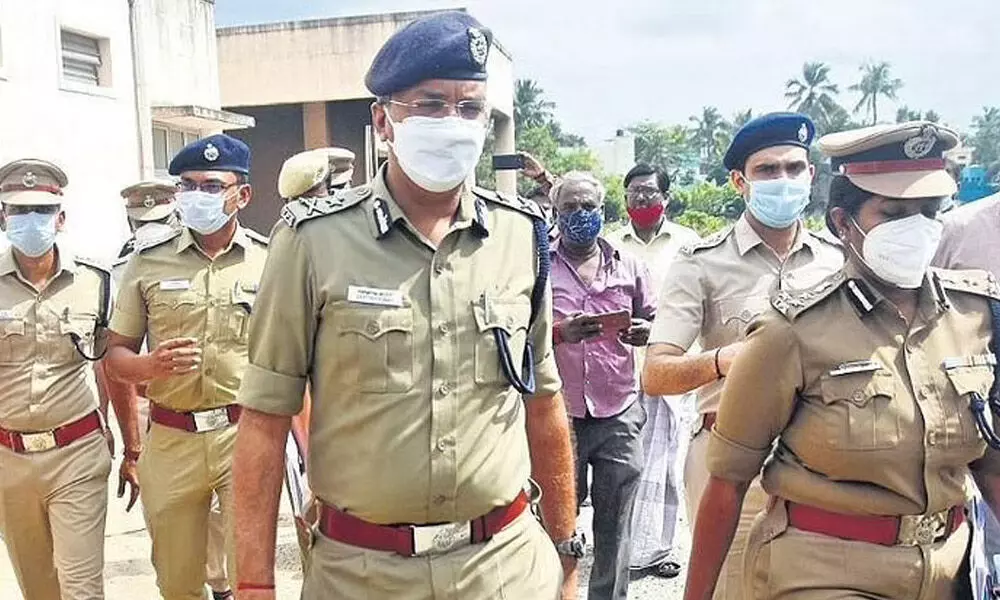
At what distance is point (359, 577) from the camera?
239 centimetres

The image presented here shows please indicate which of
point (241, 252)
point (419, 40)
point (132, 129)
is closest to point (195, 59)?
point (132, 129)

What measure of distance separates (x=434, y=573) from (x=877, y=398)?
1.09 meters

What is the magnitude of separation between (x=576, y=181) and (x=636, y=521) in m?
1.98

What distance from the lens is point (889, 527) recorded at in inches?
94.8

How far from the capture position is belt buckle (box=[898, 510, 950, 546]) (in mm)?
2402

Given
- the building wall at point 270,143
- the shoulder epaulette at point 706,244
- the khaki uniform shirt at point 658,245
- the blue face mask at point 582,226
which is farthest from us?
the building wall at point 270,143

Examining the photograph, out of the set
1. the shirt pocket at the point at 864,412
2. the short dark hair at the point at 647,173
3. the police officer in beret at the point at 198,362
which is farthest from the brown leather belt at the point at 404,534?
the short dark hair at the point at 647,173

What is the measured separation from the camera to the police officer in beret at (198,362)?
429 centimetres

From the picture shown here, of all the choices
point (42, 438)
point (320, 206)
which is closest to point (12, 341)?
point (42, 438)

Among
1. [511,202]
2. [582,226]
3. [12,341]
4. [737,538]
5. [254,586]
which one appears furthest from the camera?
[582,226]

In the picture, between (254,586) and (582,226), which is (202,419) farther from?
(254,586)

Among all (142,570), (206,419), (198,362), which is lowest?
(142,570)

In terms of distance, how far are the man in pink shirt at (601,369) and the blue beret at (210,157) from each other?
1.50 metres

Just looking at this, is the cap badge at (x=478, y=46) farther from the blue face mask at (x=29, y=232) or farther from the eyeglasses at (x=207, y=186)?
the blue face mask at (x=29, y=232)
